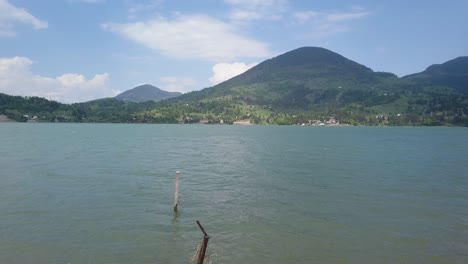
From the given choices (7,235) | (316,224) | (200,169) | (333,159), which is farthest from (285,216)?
(333,159)

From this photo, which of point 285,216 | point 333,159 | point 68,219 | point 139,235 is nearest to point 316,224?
point 285,216

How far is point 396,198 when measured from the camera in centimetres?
4584

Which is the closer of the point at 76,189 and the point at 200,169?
the point at 76,189

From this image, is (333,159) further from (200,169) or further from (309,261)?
(309,261)

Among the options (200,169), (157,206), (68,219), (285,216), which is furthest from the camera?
(200,169)

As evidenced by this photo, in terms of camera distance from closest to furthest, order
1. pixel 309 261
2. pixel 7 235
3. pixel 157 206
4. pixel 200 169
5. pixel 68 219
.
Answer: pixel 309 261
pixel 7 235
pixel 68 219
pixel 157 206
pixel 200 169

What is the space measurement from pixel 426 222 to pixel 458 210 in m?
7.45

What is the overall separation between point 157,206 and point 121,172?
24881mm

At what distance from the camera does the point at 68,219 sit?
33500 mm

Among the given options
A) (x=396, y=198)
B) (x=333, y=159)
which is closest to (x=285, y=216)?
(x=396, y=198)

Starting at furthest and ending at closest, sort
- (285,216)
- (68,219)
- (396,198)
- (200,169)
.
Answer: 1. (200,169)
2. (396,198)
3. (285,216)
4. (68,219)

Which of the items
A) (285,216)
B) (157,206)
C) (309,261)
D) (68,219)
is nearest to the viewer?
(309,261)

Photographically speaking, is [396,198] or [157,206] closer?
[157,206]

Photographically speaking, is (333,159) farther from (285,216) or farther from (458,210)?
(285,216)
